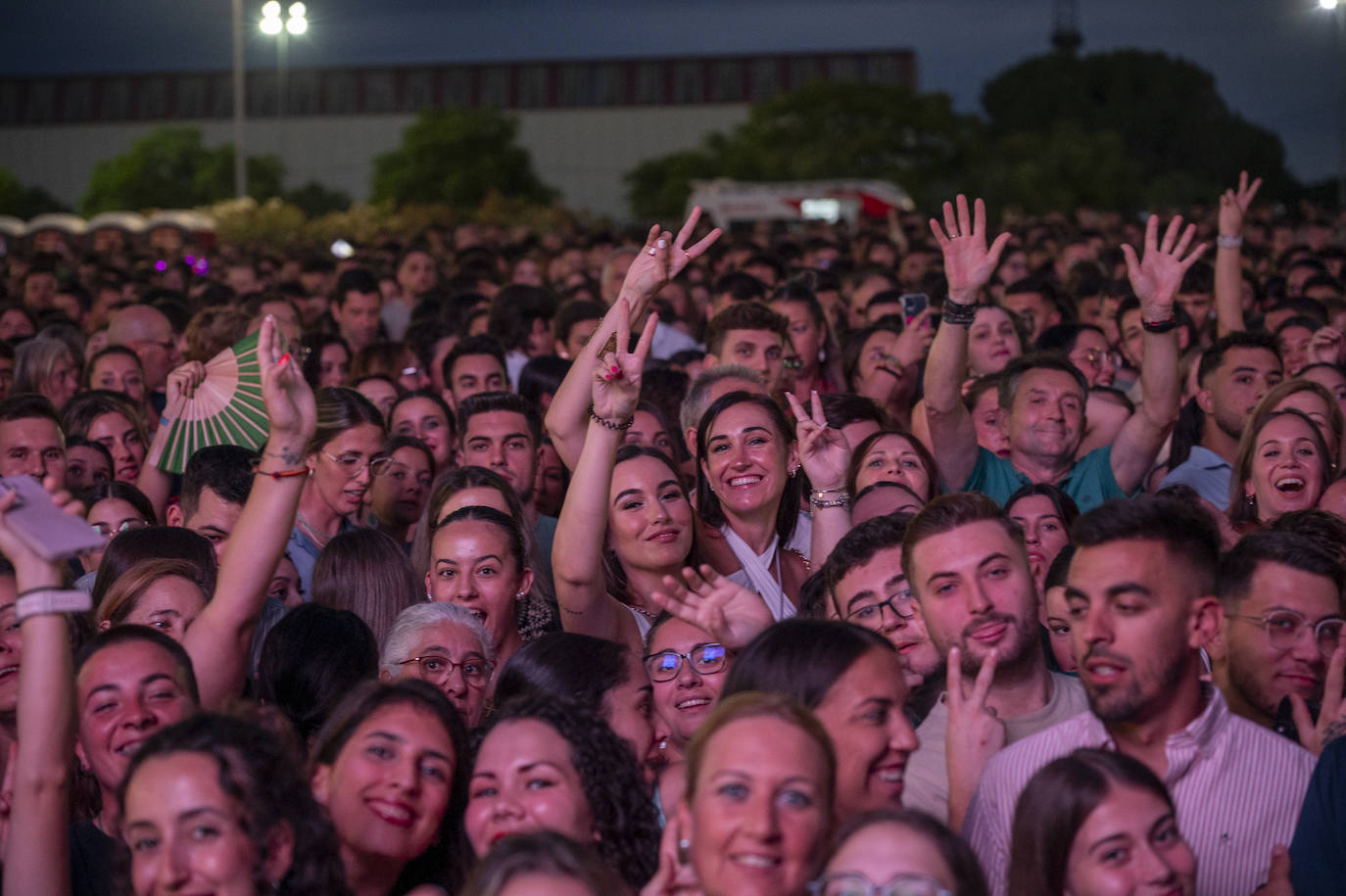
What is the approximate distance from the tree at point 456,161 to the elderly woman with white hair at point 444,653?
53.2 m

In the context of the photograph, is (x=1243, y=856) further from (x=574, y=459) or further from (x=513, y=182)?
(x=513, y=182)

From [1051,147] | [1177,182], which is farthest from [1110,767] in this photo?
[1177,182]

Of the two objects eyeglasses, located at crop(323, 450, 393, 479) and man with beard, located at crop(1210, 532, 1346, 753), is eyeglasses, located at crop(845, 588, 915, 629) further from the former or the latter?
eyeglasses, located at crop(323, 450, 393, 479)

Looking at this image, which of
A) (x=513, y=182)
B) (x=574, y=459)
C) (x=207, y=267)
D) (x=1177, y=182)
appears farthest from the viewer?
(x=513, y=182)

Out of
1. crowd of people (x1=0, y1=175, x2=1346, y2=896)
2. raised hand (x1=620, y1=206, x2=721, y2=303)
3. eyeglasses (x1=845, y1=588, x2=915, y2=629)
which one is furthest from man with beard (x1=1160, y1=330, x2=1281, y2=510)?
eyeglasses (x1=845, y1=588, x2=915, y2=629)

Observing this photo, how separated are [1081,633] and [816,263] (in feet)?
35.5

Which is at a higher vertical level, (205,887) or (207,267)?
(207,267)

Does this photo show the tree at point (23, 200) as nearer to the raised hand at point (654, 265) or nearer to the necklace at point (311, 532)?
the necklace at point (311, 532)

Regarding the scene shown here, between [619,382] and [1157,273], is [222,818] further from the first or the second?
[1157,273]

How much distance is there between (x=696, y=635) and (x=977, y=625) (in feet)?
2.71

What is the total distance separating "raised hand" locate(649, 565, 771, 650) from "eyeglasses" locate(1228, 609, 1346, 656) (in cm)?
135

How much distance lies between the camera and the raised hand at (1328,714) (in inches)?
148

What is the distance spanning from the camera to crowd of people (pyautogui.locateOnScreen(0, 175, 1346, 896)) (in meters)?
3.13

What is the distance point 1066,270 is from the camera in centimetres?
1371
